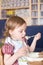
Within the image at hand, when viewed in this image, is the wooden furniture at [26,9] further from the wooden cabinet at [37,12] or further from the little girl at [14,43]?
the little girl at [14,43]

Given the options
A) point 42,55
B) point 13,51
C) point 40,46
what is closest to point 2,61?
point 13,51

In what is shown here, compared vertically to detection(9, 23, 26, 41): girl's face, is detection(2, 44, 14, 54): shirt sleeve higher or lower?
lower

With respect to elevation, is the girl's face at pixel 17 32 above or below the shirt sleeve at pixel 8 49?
above

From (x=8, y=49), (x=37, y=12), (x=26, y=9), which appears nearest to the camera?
(x=8, y=49)

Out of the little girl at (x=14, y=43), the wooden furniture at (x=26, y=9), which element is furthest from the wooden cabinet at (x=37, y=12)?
the little girl at (x=14, y=43)

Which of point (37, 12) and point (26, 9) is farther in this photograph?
point (26, 9)

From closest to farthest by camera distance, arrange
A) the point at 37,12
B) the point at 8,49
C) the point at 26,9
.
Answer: the point at 8,49, the point at 37,12, the point at 26,9

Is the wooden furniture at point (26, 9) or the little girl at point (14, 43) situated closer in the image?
the little girl at point (14, 43)

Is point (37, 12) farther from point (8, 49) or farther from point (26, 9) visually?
point (8, 49)

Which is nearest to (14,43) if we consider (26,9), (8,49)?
(8,49)

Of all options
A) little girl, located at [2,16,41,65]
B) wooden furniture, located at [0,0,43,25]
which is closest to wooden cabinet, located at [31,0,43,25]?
wooden furniture, located at [0,0,43,25]

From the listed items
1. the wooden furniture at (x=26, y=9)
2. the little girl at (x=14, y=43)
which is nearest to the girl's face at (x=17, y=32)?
the little girl at (x=14, y=43)

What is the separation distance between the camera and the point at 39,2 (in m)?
4.46

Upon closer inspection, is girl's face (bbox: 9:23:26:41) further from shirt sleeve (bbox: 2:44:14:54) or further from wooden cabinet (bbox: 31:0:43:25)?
wooden cabinet (bbox: 31:0:43:25)
